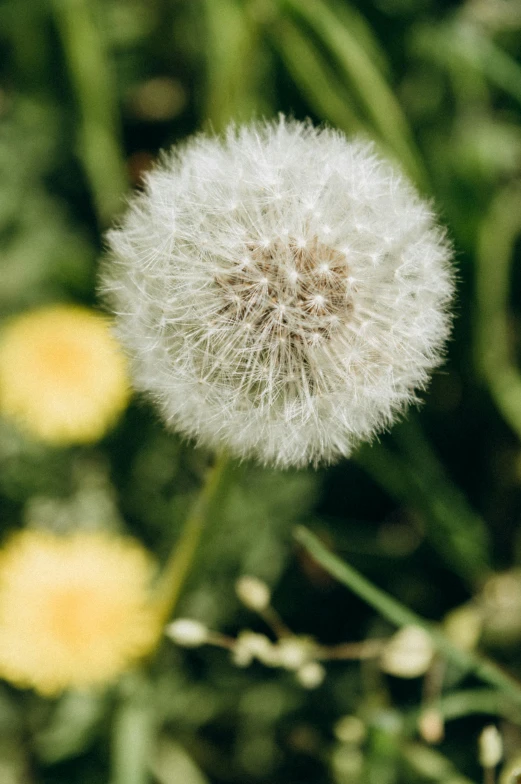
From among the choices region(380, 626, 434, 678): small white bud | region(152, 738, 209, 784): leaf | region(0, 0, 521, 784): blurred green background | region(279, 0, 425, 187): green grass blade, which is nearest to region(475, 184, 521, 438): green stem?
region(0, 0, 521, 784): blurred green background

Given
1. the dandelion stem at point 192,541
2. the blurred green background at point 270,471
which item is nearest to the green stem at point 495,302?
the blurred green background at point 270,471

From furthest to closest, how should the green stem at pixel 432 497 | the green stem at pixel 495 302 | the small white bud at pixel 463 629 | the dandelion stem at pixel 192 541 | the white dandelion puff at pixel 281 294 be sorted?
1. the green stem at pixel 495 302
2. the green stem at pixel 432 497
3. the small white bud at pixel 463 629
4. the dandelion stem at pixel 192 541
5. the white dandelion puff at pixel 281 294

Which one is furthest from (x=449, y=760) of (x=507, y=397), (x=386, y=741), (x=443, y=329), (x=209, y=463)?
(x=443, y=329)

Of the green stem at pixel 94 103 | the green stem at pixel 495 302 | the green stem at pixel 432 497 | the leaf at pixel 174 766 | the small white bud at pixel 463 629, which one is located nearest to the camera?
the small white bud at pixel 463 629

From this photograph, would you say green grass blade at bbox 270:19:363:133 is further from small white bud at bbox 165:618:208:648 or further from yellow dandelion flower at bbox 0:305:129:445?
small white bud at bbox 165:618:208:648

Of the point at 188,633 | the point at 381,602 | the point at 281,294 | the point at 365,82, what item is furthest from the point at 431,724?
the point at 365,82

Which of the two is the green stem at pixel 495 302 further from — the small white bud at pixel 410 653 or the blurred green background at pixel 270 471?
the small white bud at pixel 410 653

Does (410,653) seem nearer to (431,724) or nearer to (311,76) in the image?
(431,724)
